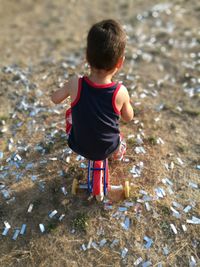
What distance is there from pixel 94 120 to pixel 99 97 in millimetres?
281

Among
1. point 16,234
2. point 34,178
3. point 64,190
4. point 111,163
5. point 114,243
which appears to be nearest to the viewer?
point 114,243

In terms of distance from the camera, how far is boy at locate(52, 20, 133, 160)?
419 centimetres

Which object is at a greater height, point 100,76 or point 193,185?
point 100,76

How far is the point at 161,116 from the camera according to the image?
276 inches

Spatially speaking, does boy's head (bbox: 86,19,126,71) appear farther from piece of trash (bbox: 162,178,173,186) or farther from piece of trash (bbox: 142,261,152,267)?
piece of trash (bbox: 142,261,152,267)

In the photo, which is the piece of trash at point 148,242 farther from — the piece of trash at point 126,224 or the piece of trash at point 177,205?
the piece of trash at point 177,205

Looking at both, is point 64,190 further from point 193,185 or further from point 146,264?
point 193,185

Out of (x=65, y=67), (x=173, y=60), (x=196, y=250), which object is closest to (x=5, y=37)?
(x=65, y=67)

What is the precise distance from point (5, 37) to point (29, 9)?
1638mm

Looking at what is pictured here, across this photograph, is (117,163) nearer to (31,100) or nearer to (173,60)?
(31,100)

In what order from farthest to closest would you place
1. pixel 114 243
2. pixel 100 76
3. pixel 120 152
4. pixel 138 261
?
1. pixel 120 152
2. pixel 114 243
3. pixel 138 261
4. pixel 100 76

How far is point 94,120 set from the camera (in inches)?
182

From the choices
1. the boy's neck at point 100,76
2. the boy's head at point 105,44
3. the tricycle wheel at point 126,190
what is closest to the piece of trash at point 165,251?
the tricycle wheel at point 126,190

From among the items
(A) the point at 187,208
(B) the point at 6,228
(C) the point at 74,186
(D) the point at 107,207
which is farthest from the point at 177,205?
(B) the point at 6,228
